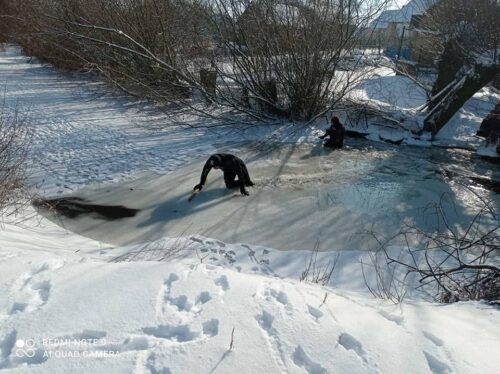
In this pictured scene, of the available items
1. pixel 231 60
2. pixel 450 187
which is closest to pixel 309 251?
pixel 450 187

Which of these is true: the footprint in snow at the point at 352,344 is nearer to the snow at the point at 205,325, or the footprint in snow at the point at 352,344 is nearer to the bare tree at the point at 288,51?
the snow at the point at 205,325

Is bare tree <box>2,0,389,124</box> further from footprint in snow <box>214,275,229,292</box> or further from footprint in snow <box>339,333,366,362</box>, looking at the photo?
footprint in snow <box>339,333,366,362</box>

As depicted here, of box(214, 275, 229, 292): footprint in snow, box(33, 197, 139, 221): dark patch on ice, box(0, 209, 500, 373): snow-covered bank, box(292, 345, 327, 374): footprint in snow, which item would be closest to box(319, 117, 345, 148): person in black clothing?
box(33, 197, 139, 221): dark patch on ice

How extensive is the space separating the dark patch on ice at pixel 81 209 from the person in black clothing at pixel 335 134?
5361 mm

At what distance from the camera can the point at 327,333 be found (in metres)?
2.51

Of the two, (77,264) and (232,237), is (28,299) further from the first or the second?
(232,237)

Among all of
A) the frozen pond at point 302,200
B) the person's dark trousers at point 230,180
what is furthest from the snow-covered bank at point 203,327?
the person's dark trousers at point 230,180

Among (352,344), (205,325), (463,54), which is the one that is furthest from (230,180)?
(463,54)

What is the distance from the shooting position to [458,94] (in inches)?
420

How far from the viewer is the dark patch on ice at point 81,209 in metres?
6.30

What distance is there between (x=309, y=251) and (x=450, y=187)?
13.3ft

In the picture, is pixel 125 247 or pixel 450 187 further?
pixel 450 187

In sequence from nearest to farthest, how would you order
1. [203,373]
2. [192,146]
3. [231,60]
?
1. [203,373]
2. [192,146]
3. [231,60]

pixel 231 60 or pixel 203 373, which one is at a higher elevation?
pixel 231 60
